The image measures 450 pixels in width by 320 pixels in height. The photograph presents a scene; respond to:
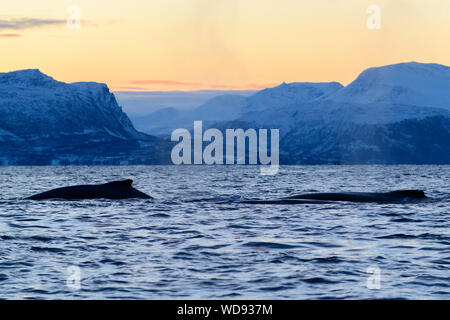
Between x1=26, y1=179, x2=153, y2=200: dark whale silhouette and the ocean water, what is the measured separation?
15.2ft

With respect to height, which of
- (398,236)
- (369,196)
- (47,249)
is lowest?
(369,196)

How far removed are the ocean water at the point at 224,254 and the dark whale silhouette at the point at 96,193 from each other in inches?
183

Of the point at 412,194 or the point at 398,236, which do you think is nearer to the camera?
the point at 398,236

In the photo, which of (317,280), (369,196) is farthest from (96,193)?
(317,280)

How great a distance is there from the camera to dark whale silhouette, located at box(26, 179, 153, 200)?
106 feet

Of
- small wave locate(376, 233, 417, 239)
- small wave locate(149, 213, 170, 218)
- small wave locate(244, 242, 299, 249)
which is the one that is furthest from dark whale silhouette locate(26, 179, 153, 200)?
small wave locate(376, 233, 417, 239)

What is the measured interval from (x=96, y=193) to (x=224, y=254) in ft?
57.4

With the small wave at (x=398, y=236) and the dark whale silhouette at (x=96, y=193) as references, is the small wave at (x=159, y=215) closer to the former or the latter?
the dark whale silhouette at (x=96, y=193)

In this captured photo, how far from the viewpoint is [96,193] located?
32.5 metres

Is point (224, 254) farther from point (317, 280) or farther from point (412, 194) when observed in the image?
point (412, 194)

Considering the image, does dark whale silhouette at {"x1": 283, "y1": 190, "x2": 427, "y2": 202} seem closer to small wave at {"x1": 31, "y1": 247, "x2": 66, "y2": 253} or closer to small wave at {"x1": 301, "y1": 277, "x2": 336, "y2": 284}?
small wave at {"x1": 31, "y1": 247, "x2": 66, "y2": 253}
